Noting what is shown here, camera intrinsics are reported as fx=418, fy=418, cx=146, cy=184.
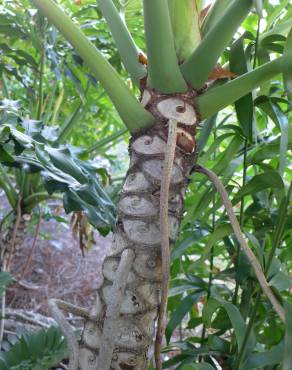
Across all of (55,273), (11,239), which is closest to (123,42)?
(11,239)

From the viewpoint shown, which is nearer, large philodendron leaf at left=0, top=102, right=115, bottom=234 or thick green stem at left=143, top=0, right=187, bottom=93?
thick green stem at left=143, top=0, right=187, bottom=93

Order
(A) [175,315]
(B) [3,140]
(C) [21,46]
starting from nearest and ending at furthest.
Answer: (B) [3,140], (A) [175,315], (C) [21,46]

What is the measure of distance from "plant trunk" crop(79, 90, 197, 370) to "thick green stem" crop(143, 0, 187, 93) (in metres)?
0.01

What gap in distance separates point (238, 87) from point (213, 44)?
6 centimetres

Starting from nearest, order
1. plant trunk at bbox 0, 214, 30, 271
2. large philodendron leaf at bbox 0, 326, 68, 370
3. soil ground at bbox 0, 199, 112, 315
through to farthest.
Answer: large philodendron leaf at bbox 0, 326, 68, 370, plant trunk at bbox 0, 214, 30, 271, soil ground at bbox 0, 199, 112, 315

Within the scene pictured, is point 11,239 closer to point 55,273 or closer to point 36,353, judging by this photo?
point 36,353

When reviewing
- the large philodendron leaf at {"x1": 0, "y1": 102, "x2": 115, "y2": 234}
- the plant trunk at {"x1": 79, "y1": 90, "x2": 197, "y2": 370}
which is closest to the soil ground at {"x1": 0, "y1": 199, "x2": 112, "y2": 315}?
the large philodendron leaf at {"x1": 0, "y1": 102, "x2": 115, "y2": 234}

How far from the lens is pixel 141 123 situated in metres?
0.50

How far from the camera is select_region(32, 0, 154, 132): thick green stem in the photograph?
1.60ft

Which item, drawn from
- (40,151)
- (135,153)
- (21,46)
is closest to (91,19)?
(21,46)

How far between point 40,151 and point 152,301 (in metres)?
0.27

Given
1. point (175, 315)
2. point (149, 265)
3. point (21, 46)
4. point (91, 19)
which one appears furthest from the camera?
point (21, 46)

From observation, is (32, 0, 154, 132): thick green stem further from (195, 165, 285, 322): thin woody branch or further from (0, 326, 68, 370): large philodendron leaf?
(0, 326, 68, 370): large philodendron leaf

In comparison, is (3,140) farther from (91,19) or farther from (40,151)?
(91,19)
